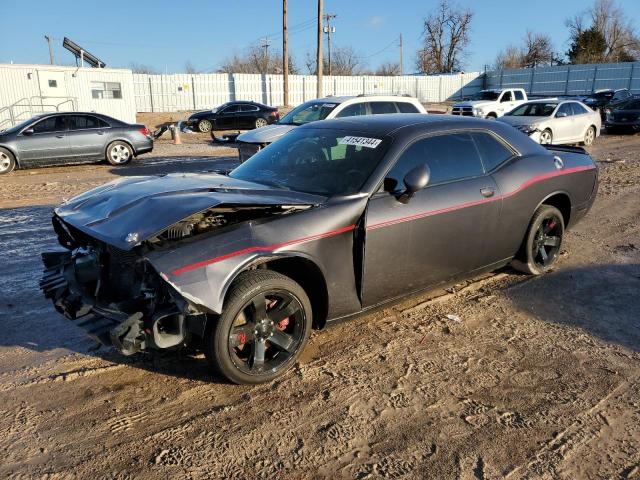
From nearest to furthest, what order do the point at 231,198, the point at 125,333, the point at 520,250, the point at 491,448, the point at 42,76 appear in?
the point at 491,448 → the point at 125,333 → the point at 231,198 → the point at 520,250 → the point at 42,76

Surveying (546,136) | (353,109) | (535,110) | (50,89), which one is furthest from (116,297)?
(50,89)

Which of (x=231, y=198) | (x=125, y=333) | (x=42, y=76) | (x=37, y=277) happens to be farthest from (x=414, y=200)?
(x=42, y=76)

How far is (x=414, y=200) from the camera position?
400 centimetres

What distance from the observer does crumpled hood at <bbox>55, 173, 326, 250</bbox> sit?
3.13m

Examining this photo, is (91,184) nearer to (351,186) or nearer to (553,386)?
(351,186)

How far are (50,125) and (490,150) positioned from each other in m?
12.2

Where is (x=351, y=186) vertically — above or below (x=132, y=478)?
above

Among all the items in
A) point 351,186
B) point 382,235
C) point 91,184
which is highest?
point 351,186

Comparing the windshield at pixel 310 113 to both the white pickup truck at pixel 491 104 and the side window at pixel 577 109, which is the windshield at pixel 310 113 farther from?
the white pickup truck at pixel 491 104

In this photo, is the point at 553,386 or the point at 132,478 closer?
the point at 132,478

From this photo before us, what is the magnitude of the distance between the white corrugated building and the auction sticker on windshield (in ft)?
70.4

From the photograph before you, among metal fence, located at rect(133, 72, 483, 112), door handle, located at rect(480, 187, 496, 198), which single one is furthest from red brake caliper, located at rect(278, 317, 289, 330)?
metal fence, located at rect(133, 72, 483, 112)

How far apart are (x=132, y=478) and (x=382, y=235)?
2170 millimetres

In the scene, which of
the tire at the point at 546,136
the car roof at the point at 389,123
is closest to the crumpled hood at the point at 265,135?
the car roof at the point at 389,123
